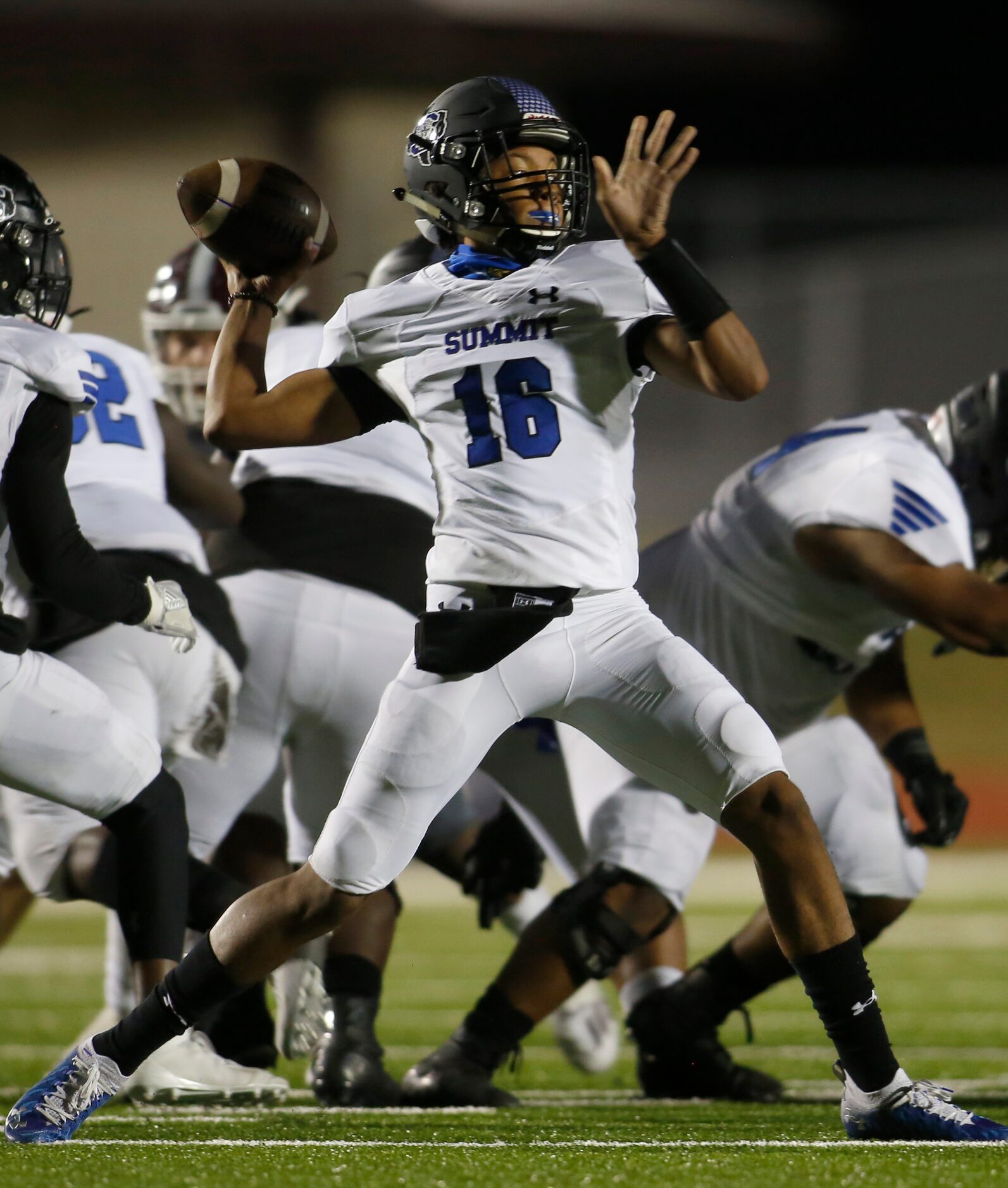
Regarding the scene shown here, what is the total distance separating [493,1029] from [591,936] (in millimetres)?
265

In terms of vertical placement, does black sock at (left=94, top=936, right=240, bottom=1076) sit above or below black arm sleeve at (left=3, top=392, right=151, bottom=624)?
below

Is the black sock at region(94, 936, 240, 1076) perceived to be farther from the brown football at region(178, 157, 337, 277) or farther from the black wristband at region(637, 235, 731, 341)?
the black wristband at region(637, 235, 731, 341)

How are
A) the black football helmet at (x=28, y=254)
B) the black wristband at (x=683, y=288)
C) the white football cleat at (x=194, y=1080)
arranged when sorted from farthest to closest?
the white football cleat at (x=194, y=1080) → the black football helmet at (x=28, y=254) → the black wristband at (x=683, y=288)

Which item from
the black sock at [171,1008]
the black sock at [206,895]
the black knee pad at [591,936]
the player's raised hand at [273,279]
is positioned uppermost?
the player's raised hand at [273,279]

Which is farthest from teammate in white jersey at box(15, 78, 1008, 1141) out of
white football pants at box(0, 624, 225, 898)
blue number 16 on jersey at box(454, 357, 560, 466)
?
white football pants at box(0, 624, 225, 898)

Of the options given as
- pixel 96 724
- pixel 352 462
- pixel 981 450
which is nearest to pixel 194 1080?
pixel 96 724

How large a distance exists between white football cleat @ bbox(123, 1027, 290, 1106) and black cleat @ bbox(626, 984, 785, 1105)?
800 mm

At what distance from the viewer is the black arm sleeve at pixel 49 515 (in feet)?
9.93

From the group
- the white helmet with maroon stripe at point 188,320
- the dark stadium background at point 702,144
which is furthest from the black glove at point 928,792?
the dark stadium background at point 702,144

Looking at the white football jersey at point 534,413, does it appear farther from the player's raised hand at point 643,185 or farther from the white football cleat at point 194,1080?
the white football cleat at point 194,1080

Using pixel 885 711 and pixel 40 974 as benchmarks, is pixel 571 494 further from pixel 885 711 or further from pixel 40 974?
pixel 40 974

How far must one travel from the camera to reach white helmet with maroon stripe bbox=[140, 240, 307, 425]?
4648mm

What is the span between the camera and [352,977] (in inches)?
146

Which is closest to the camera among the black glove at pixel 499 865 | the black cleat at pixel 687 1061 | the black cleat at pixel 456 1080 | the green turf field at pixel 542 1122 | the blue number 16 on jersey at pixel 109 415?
the green turf field at pixel 542 1122
